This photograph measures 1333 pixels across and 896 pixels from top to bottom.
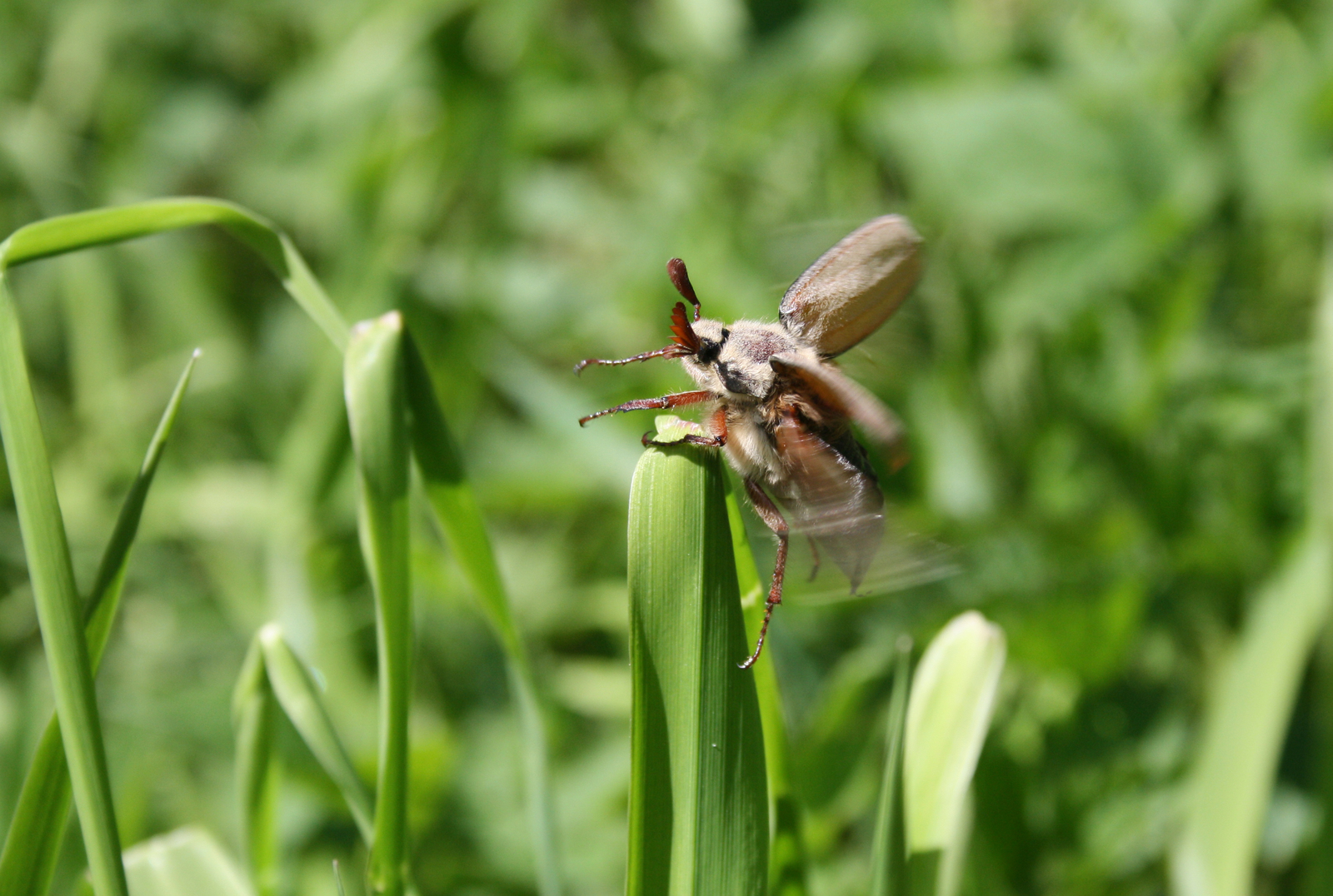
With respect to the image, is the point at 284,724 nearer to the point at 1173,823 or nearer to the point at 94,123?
the point at 1173,823

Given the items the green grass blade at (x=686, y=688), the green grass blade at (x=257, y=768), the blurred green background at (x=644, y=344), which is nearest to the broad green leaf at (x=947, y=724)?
the blurred green background at (x=644, y=344)

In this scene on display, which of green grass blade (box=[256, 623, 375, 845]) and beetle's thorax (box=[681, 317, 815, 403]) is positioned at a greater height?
beetle's thorax (box=[681, 317, 815, 403])

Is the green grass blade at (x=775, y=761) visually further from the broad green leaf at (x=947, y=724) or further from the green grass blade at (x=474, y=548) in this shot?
the green grass blade at (x=474, y=548)

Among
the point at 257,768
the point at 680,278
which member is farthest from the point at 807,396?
the point at 257,768

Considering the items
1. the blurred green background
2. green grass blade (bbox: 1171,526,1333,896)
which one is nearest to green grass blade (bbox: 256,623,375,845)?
the blurred green background

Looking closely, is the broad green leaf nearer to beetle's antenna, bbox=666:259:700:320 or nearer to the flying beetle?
the flying beetle

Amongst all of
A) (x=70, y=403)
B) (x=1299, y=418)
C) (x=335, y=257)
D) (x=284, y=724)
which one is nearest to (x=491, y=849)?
(x=284, y=724)

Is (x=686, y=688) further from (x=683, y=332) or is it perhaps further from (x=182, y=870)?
(x=182, y=870)
